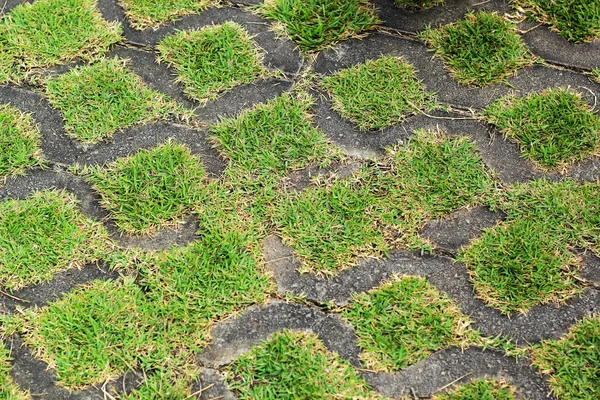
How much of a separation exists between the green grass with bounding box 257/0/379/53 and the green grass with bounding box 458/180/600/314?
3.23 feet

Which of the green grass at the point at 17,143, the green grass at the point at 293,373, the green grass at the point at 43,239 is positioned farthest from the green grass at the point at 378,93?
the green grass at the point at 17,143

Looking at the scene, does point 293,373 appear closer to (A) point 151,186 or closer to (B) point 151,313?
(B) point 151,313

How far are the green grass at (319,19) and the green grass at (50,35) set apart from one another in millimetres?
694

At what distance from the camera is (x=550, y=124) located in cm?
287

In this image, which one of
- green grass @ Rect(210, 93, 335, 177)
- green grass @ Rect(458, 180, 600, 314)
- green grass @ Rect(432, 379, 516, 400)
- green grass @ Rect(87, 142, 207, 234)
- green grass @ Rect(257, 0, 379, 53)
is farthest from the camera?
green grass @ Rect(257, 0, 379, 53)

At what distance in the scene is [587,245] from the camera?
2594mm

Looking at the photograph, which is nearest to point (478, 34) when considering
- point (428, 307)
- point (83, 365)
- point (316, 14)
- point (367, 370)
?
point (316, 14)

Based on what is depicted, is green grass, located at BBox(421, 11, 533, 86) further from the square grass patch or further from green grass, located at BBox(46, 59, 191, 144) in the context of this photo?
green grass, located at BBox(46, 59, 191, 144)

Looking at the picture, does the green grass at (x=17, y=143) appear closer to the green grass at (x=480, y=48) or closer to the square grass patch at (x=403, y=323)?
the square grass patch at (x=403, y=323)

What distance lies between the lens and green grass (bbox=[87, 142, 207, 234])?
2.68 m

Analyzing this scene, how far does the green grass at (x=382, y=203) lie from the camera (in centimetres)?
260

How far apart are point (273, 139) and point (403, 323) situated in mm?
871

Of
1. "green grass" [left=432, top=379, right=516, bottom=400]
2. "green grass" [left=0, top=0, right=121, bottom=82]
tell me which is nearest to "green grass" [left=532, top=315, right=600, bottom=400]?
"green grass" [left=432, top=379, right=516, bottom=400]

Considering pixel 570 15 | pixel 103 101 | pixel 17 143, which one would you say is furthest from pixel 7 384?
pixel 570 15
